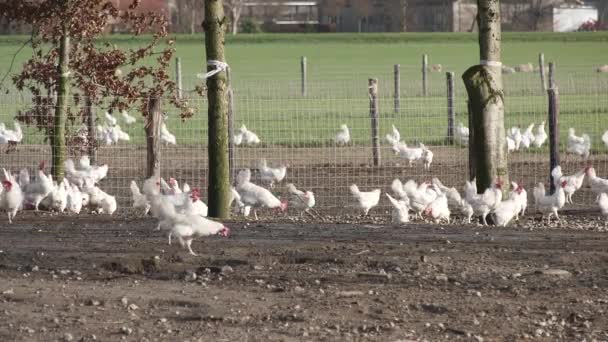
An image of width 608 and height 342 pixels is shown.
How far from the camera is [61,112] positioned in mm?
17359

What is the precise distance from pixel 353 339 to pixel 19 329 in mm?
2099

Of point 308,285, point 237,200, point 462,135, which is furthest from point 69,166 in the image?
point 462,135

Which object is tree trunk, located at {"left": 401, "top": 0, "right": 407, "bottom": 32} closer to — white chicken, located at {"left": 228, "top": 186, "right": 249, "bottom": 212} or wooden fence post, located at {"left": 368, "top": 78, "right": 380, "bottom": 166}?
wooden fence post, located at {"left": 368, "top": 78, "right": 380, "bottom": 166}

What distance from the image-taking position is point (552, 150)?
19.1 m

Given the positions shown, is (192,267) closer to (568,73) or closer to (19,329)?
(19,329)

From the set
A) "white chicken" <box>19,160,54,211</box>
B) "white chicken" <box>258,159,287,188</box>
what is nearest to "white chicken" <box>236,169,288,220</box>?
"white chicken" <box>19,160,54,211</box>

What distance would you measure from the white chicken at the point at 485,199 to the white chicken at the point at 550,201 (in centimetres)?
122

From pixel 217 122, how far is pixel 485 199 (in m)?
2.86

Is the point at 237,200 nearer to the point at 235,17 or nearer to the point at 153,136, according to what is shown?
the point at 153,136

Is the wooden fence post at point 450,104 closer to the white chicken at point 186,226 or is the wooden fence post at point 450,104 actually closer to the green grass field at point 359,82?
the green grass field at point 359,82

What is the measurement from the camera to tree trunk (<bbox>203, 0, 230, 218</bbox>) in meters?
15.0

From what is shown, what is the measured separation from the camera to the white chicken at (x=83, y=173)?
1794 centimetres

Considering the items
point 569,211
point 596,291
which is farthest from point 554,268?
point 569,211

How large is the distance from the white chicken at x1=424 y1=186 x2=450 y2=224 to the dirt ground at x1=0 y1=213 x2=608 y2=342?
95.6 inches
